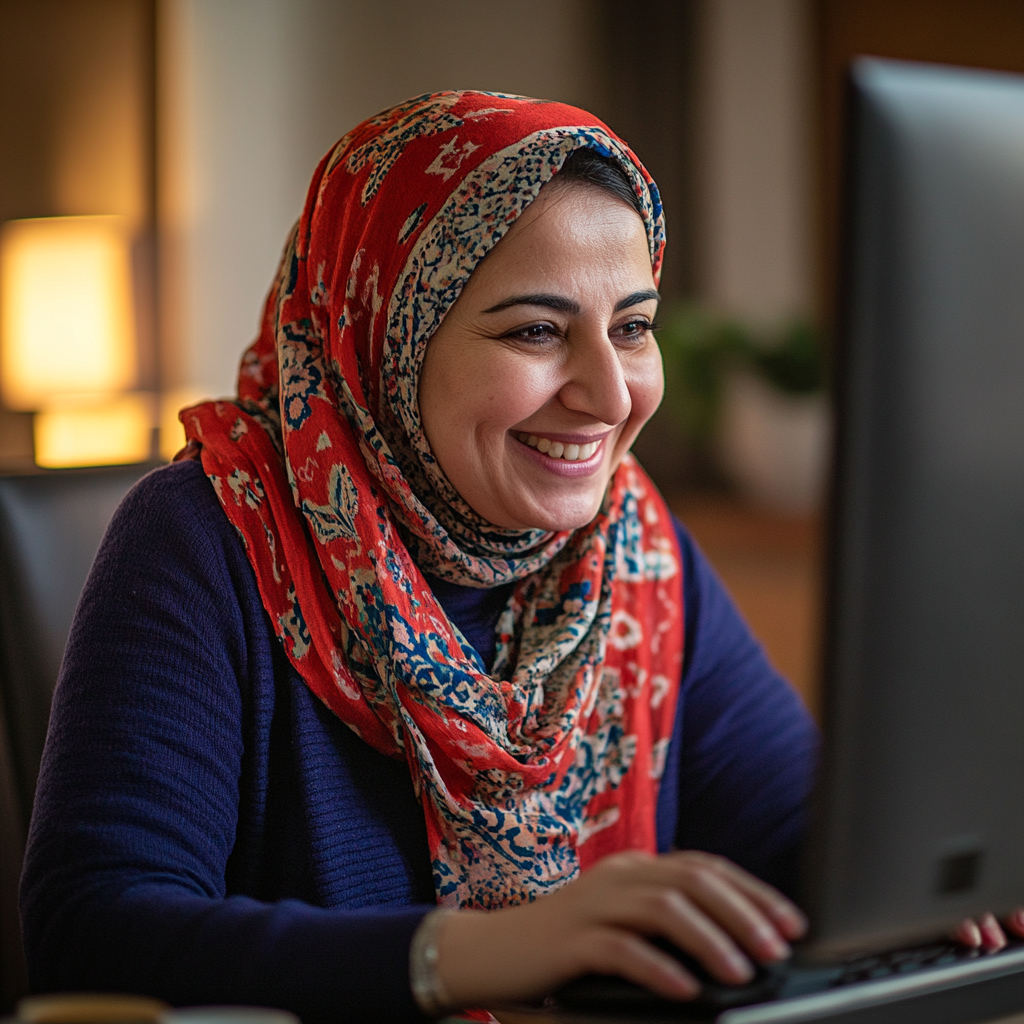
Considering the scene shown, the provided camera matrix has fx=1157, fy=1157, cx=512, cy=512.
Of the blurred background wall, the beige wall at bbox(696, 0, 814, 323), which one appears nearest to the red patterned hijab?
the blurred background wall

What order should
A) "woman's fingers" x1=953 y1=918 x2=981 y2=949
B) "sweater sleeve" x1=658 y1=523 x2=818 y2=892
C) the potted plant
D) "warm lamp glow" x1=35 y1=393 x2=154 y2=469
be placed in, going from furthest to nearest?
the potted plant
"warm lamp glow" x1=35 y1=393 x2=154 y2=469
"sweater sleeve" x1=658 y1=523 x2=818 y2=892
"woman's fingers" x1=953 y1=918 x2=981 y2=949

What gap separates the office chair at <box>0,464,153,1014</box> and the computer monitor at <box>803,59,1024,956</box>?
81 cm

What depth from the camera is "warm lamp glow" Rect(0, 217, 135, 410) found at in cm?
335

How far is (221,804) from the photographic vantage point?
0.90 m

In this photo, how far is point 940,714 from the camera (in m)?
0.53

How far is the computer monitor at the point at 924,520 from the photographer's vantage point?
49 cm

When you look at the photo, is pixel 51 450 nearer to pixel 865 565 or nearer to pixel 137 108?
pixel 137 108

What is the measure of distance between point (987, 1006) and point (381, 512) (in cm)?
63

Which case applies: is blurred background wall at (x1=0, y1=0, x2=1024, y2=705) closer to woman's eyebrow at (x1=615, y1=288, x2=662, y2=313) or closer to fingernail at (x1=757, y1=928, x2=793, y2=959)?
woman's eyebrow at (x1=615, y1=288, x2=662, y2=313)

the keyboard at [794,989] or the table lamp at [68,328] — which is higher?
the keyboard at [794,989]

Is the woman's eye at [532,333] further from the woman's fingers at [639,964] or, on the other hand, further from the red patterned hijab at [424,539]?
the woman's fingers at [639,964]

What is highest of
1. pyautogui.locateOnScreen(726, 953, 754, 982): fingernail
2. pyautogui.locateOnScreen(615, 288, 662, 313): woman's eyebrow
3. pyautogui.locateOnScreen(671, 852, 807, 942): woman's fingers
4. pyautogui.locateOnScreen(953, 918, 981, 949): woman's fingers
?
pyautogui.locateOnScreen(615, 288, 662, 313): woman's eyebrow

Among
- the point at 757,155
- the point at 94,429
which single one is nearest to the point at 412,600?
the point at 94,429

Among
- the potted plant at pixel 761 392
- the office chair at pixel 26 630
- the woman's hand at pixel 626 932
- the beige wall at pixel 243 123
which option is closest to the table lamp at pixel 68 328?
the beige wall at pixel 243 123
